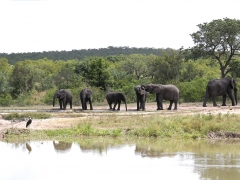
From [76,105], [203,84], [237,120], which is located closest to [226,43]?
[203,84]

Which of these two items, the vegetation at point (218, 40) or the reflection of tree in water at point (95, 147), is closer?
the reflection of tree in water at point (95, 147)

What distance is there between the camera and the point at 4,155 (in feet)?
65.9

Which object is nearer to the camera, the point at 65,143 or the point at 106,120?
the point at 65,143

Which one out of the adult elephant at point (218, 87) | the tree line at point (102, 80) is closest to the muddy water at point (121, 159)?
the adult elephant at point (218, 87)

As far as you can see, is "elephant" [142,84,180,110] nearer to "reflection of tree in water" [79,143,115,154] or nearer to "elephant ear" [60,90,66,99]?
"elephant ear" [60,90,66,99]

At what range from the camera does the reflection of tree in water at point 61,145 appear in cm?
2208

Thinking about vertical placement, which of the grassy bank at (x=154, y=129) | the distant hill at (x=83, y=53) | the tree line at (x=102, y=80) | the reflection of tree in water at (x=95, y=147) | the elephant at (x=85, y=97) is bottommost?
the reflection of tree in water at (x=95, y=147)

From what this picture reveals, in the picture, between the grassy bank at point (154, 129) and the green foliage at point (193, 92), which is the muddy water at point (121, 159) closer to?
the grassy bank at point (154, 129)

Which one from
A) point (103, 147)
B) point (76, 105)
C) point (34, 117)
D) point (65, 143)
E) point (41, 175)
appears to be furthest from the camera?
point (76, 105)

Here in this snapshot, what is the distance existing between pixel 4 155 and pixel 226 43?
32.1 metres

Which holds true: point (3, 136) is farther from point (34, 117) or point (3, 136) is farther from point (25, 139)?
point (34, 117)

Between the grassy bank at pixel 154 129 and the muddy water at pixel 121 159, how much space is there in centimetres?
126

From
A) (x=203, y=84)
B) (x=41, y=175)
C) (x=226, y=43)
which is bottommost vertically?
(x=41, y=175)

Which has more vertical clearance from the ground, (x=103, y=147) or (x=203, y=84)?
(x=203, y=84)
